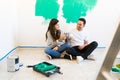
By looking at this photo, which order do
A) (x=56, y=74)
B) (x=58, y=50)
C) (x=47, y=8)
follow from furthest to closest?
(x=47, y=8)
(x=58, y=50)
(x=56, y=74)

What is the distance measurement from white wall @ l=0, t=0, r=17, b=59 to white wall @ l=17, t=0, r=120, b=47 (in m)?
0.20

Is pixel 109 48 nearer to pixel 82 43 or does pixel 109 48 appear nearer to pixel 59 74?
pixel 59 74

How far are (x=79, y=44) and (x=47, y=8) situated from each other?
38.7 inches

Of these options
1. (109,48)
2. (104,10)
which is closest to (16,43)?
(104,10)

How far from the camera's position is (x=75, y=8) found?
3623 mm

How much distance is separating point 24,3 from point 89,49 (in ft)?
5.05

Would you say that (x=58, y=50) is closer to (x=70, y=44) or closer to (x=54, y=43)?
(x=54, y=43)

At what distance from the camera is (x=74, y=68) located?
8.79ft

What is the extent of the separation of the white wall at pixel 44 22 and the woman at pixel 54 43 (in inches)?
17.2

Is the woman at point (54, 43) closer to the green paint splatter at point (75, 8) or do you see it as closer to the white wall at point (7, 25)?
the green paint splatter at point (75, 8)

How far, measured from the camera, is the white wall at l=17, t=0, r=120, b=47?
3.58m

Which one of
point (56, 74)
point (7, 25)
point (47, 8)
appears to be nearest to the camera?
point (56, 74)

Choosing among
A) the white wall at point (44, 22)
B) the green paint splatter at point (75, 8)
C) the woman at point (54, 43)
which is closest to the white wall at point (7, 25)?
the white wall at point (44, 22)

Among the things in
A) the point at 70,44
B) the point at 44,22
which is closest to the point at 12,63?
the point at 70,44
